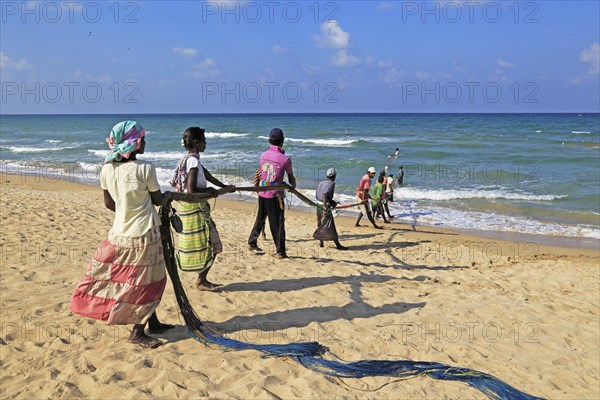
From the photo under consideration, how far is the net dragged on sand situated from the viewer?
3.56 m

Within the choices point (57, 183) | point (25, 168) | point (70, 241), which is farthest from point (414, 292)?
point (25, 168)

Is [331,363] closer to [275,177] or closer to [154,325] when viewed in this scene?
[154,325]

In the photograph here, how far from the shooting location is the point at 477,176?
19.4 meters

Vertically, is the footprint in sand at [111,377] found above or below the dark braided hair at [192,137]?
below

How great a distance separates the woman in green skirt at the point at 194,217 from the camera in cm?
453

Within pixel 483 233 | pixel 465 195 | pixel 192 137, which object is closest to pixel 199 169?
pixel 192 137

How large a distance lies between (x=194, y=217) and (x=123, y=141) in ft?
4.32

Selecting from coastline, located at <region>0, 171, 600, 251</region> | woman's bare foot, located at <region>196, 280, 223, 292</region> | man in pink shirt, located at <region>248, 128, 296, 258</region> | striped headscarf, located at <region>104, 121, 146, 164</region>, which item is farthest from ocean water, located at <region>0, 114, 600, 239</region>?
striped headscarf, located at <region>104, 121, 146, 164</region>

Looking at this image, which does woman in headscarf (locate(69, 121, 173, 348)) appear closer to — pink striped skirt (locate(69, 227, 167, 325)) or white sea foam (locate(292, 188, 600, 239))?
pink striped skirt (locate(69, 227, 167, 325))

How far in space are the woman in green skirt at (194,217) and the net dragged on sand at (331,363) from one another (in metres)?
0.59

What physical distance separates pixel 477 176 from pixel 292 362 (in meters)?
17.3

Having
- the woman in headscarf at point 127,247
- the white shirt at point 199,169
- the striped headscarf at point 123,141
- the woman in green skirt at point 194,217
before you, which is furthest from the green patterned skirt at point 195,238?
the striped headscarf at point 123,141

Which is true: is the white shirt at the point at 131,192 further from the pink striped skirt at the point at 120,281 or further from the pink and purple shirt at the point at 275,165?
the pink and purple shirt at the point at 275,165

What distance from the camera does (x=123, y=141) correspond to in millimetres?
3363
